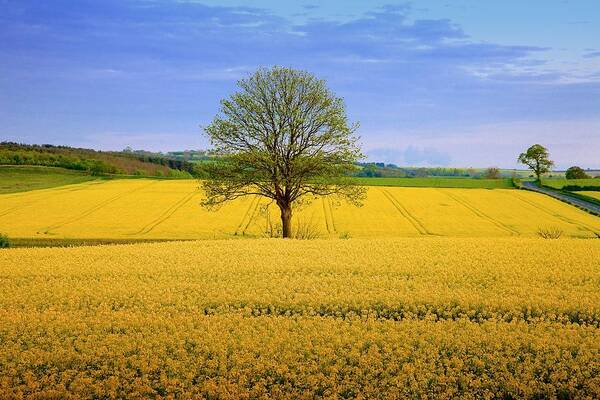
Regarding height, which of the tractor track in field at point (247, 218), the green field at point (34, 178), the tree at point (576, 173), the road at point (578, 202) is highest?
the tree at point (576, 173)

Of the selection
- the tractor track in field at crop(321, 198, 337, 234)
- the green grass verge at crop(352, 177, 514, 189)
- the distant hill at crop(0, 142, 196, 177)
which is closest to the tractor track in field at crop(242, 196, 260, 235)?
the tractor track in field at crop(321, 198, 337, 234)

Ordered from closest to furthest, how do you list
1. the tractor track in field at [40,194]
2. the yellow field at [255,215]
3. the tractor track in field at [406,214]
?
1. the yellow field at [255,215]
2. the tractor track in field at [406,214]
3. the tractor track in field at [40,194]

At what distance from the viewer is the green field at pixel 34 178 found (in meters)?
72.2

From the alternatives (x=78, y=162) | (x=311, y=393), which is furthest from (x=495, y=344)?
(x=78, y=162)

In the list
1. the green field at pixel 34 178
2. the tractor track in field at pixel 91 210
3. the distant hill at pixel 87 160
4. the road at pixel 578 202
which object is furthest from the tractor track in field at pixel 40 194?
the road at pixel 578 202

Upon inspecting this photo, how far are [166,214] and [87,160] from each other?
61504 mm

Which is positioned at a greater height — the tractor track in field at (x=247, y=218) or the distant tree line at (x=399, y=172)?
the distant tree line at (x=399, y=172)

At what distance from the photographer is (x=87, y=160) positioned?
104 meters

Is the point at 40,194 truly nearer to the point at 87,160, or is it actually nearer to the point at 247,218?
the point at 247,218

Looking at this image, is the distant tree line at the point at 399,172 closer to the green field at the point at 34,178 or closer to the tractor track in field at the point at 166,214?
the tractor track in field at the point at 166,214

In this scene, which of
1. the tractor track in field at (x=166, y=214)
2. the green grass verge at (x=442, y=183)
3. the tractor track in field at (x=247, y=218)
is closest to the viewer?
the tractor track in field at (x=247, y=218)

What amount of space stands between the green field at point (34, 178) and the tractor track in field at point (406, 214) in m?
46.0

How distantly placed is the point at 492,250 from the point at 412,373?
12.8 m

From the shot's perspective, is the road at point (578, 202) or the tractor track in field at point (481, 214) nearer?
the tractor track in field at point (481, 214)
